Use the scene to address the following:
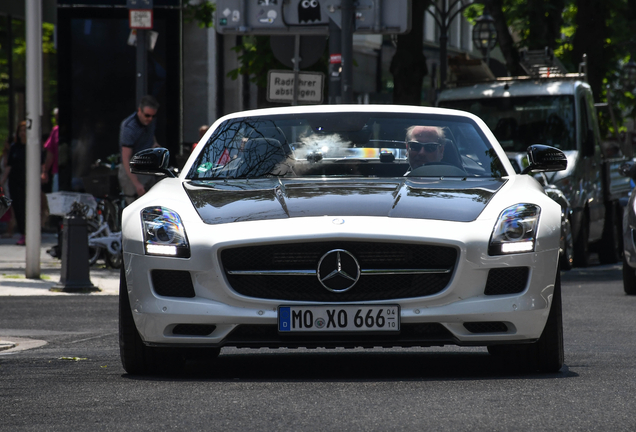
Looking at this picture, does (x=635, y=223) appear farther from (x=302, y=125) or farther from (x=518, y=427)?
(x=518, y=427)

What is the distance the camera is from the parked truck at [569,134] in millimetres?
17859

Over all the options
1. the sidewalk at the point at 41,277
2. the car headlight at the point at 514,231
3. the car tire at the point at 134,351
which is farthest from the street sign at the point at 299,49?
the car headlight at the point at 514,231

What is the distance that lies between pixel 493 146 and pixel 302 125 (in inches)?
43.1

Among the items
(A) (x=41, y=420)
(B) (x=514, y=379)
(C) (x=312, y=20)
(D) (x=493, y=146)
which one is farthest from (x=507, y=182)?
(C) (x=312, y=20)

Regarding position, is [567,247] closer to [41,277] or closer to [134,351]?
[41,277]

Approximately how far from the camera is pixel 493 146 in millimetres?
8078

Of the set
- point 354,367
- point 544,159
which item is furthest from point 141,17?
point 354,367

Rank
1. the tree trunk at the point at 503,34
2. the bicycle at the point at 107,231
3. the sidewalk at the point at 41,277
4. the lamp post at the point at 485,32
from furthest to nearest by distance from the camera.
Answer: the lamp post at the point at 485,32, the tree trunk at the point at 503,34, the bicycle at the point at 107,231, the sidewalk at the point at 41,277

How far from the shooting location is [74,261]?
13594 mm

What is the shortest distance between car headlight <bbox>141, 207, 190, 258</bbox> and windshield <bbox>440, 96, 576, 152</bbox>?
11.8m

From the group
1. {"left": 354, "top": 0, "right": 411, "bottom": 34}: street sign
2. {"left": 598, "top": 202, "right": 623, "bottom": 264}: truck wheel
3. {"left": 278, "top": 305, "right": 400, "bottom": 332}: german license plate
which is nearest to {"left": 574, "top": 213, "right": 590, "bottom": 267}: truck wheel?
{"left": 598, "top": 202, "right": 623, "bottom": 264}: truck wheel

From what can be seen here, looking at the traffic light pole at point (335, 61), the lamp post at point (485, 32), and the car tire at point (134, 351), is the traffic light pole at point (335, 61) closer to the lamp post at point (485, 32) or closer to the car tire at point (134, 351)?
the car tire at point (134, 351)

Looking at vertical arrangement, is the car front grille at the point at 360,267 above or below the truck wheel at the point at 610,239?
above

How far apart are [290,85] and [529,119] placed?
3237mm
